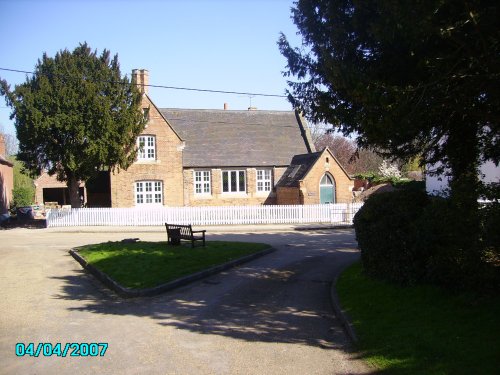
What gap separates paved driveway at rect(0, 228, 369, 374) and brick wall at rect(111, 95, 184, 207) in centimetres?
1908

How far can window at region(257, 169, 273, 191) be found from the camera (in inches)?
1566

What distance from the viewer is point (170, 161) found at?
3559 centimetres

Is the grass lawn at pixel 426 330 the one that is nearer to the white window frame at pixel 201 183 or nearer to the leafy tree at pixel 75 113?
the leafy tree at pixel 75 113

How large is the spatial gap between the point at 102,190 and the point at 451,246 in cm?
3651

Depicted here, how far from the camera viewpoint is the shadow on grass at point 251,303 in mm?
7898

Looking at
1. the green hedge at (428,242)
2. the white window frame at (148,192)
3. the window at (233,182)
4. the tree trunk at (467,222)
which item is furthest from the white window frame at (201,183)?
the tree trunk at (467,222)

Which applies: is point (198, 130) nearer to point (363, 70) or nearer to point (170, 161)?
point (170, 161)

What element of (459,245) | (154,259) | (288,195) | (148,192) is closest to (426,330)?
(459,245)

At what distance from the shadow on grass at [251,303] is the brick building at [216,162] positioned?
20.8 metres

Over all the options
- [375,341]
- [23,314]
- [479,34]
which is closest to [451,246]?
[375,341]

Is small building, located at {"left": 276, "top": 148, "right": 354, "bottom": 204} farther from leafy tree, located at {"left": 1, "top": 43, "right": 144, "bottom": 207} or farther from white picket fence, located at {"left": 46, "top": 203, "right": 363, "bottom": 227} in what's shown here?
leafy tree, located at {"left": 1, "top": 43, "right": 144, "bottom": 207}

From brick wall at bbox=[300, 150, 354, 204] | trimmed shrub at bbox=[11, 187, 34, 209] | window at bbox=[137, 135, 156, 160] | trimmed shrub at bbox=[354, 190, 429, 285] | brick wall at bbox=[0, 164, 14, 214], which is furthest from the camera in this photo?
trimmed shrub at bbox=[11, 187, 34, 209]

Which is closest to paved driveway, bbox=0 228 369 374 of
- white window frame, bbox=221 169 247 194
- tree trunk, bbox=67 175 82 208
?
tree trunk, bbox=67 175 82 208

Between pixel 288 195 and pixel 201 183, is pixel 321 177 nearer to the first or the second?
pixel 288 195
